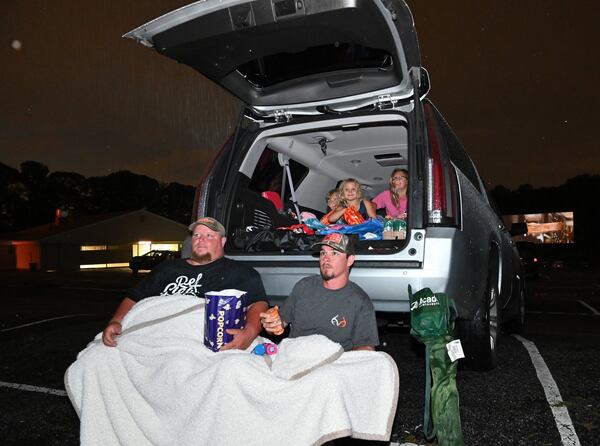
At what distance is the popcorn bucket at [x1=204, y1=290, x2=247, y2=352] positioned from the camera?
2719 mm

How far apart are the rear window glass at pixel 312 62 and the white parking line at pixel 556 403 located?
8.06 feet

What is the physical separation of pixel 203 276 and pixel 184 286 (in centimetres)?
14

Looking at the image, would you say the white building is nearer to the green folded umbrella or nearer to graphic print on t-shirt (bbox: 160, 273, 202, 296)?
graphic print on t-shirt (bbox: 160, 273, 202, 296)

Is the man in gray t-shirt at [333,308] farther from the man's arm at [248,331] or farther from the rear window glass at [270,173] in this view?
the rear window glass at [270,173]

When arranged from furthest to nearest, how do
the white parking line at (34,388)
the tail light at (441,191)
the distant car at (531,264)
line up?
the distant car at (531,264)
the white parking line at (34,388)
the tail light at (441,191)

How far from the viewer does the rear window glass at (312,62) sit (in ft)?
11.6

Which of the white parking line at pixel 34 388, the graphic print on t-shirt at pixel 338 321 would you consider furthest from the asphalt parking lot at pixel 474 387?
the graphic print on t-shirt at pixel 338 321

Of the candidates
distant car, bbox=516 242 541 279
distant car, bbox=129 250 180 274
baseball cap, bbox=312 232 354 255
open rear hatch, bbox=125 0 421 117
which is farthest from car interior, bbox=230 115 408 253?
distant car, bbox=129 250 180 274

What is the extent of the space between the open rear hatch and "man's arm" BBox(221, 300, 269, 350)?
1.66 metres

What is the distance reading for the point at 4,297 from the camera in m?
12.6

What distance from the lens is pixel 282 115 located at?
13.8ft

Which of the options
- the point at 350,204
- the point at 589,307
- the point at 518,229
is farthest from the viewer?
the point at 589,307

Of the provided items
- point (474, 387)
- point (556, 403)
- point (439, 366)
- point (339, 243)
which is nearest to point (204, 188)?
point (339, 243)

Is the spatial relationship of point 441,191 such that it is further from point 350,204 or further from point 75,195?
point 75,195
